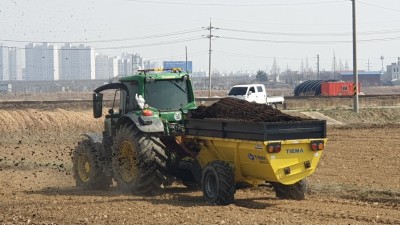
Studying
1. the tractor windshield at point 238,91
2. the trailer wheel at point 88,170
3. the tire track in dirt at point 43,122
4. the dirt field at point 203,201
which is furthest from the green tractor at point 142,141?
the tractor windshield at point 238,91

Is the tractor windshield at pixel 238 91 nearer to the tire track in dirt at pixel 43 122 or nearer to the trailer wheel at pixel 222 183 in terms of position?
the tire track in dirt at pixel 43 122

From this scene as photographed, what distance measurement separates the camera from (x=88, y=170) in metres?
17.7

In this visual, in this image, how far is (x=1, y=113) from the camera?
122ft

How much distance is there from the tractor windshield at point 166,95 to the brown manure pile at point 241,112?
1.32 m

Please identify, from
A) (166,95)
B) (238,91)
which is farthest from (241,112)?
(238,91)

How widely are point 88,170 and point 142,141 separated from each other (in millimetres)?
2746

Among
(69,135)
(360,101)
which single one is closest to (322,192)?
(69,135)

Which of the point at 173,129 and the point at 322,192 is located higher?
the point at 173,129

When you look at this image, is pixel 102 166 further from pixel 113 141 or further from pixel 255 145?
pixel 255 145

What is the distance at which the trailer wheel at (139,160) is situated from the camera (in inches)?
609

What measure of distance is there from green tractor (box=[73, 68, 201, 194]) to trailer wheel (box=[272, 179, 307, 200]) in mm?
1638

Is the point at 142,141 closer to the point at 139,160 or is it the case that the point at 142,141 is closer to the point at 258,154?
the point at 139,160

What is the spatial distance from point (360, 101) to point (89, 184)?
42058 millimetres

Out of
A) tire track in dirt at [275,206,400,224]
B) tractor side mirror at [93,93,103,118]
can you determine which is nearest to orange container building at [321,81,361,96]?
tractor side mirror at [93,93,103,118]
